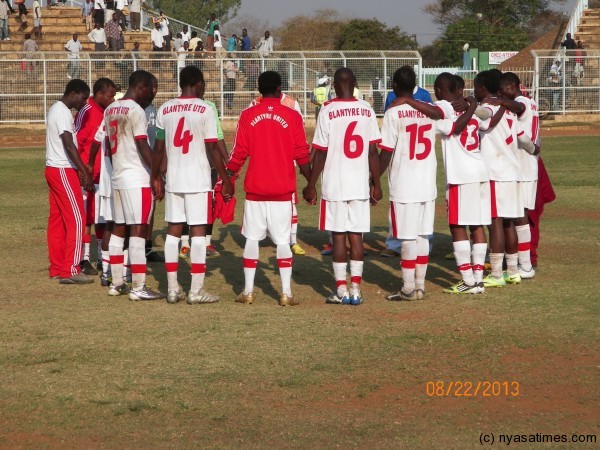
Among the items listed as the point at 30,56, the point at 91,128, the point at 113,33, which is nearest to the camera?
the point at 91,128

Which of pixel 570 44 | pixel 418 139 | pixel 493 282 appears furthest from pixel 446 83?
pixel 570 44

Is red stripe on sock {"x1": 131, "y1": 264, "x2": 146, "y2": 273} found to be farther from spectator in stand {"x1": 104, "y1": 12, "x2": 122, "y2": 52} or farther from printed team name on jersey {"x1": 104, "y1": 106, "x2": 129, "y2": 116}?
spectator in stand {"x1": 104, "y1": 12, "x2": 122, "y2": 52}

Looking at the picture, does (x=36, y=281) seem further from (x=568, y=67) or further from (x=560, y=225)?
(x=568, y=67)

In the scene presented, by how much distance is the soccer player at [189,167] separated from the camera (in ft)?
32.1

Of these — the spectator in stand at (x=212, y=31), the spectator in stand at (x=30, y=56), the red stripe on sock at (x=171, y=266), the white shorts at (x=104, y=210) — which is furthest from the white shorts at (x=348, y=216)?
the spectator in stand at (x=212, y=31)

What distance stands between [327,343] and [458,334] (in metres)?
1.15

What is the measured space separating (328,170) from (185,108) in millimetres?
1485

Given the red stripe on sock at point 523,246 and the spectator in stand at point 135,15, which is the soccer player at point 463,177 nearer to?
the red stripe on sock at point 523,246

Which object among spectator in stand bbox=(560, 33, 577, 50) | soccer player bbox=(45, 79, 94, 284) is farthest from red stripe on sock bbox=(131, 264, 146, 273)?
spectator in stand bbox=(560, 33, 577, 50)

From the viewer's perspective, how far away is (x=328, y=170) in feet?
32.1

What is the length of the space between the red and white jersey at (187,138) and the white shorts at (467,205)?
8.17 feet

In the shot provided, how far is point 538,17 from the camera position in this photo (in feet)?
321

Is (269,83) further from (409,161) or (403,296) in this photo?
(403,296)

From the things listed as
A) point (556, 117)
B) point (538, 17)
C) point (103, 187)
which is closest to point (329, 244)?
point (103, 187)
